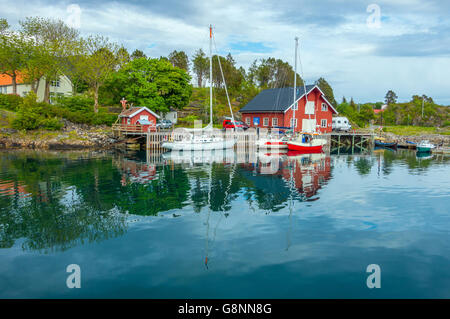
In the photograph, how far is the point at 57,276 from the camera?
38.9 feet

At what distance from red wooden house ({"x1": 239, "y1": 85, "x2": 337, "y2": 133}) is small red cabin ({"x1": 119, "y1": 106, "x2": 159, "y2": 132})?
19.6 metres

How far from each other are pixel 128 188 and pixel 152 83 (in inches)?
1540

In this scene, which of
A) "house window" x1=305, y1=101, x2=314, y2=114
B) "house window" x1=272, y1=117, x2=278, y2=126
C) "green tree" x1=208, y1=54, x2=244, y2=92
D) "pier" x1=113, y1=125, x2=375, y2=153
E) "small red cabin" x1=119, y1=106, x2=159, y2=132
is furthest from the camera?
"green tree" x1=208, y1=54, x2=244, y2=92

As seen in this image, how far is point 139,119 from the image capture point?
53.9m

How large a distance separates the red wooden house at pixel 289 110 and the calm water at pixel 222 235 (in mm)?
31019

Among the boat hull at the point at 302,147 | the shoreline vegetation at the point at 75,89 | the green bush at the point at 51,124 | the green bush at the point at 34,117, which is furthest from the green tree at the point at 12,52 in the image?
the boat hull at the point at 302,147

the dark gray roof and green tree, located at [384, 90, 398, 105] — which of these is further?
green tree, located at [384, 90, 398, 105]

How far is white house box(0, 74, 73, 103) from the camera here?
6744cm

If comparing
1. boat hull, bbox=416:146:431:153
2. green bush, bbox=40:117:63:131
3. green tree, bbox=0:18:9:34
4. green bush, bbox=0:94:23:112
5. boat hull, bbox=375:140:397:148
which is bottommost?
boat hull, bbox=416:146:431:153

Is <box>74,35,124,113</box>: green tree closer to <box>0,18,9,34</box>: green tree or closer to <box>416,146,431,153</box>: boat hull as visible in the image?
<box>0,18,9,34</box>: green tree

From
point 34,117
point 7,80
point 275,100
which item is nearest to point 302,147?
point 275,100

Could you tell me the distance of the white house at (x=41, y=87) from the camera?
67.4 meters

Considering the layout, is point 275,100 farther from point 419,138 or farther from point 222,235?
point 222,235

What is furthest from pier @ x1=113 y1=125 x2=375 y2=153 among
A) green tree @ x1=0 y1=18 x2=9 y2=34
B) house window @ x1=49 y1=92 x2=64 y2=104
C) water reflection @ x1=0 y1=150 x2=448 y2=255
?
green tree @ x1=0 y1=18 x2=9 y2=34
